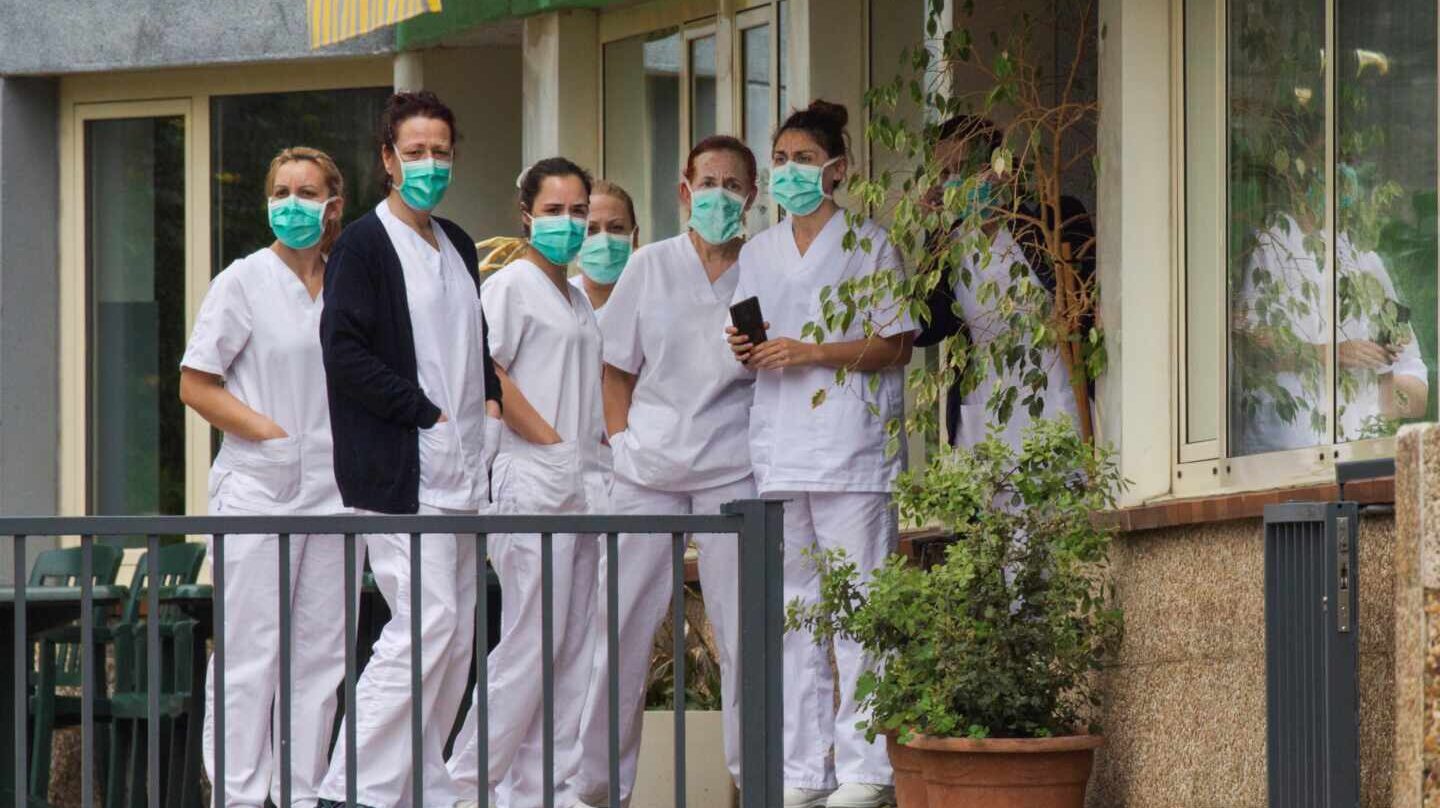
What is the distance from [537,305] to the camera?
7.43 m

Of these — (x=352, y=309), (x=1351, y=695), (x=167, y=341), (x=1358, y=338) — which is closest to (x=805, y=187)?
(x=352, y=309)

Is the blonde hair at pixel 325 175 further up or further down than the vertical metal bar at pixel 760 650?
further up

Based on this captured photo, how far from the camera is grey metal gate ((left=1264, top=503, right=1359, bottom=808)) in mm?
5020

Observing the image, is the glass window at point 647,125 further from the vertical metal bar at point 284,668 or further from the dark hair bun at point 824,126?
the vertical metal bar at point 284,668

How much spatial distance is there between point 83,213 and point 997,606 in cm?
841

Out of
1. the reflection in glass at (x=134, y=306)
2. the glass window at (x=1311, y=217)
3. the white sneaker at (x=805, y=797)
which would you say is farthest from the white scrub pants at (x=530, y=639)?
the reflection in glass at (x=134, y=306)

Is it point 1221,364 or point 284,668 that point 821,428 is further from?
point 284,668

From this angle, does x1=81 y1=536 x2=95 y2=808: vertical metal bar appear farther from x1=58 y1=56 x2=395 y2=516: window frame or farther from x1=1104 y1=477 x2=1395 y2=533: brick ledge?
x1=58 y1=56 x2=395 y2=516: window frame

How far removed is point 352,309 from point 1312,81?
8.45ft

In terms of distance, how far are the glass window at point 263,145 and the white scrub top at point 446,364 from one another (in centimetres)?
644

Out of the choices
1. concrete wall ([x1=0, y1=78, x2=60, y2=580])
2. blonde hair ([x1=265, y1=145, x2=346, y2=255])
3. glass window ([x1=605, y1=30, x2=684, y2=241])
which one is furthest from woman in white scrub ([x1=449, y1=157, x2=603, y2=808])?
concrete wall ([x1=0, y1=78, x2=60, y2=580])

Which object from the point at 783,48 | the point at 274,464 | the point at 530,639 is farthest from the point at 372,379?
the point at 783,48

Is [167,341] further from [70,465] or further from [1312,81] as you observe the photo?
[1312,81]

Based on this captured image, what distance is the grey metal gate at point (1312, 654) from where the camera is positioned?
502cm
